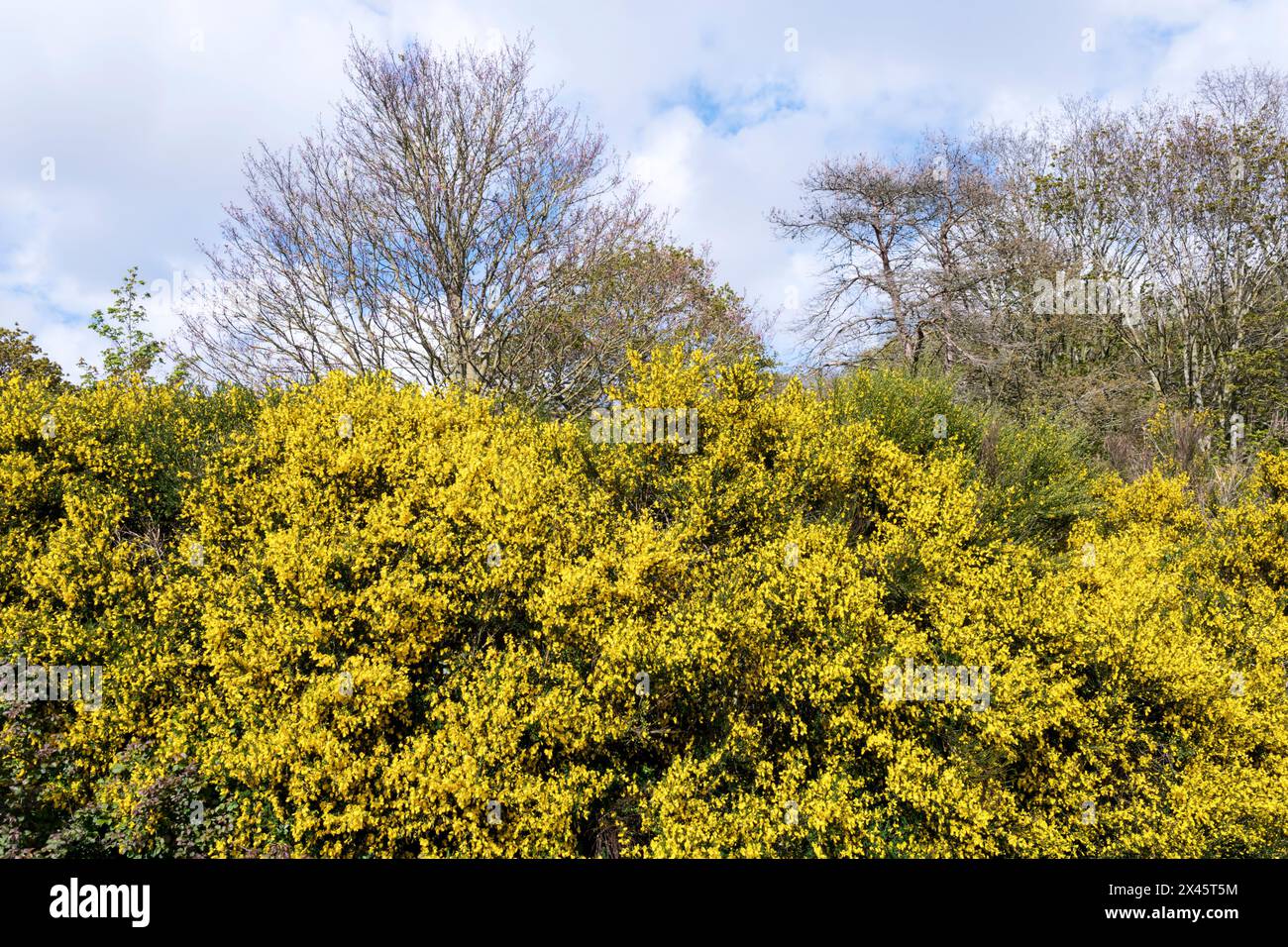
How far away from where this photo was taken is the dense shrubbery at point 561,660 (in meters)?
6.22

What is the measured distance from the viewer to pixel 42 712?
737cm

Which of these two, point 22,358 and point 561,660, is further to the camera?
point 22,358

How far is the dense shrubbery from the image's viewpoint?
622 cm

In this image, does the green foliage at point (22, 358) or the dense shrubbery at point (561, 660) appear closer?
the dense shrubbery at point (561, 660)

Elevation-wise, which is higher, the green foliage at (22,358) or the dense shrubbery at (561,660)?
the green foliage at (22,358)

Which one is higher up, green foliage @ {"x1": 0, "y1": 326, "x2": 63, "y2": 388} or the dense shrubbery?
green foliage @ {"x1": 0, "y1": 326, "x2": 63, "y2": 388}

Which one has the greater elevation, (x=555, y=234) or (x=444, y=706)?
(x=555, y=234)

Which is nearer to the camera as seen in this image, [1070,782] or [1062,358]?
[1070,782]

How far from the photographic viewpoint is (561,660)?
22.9ft

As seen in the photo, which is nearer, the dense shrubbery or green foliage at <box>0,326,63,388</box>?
the dense shrubbery
